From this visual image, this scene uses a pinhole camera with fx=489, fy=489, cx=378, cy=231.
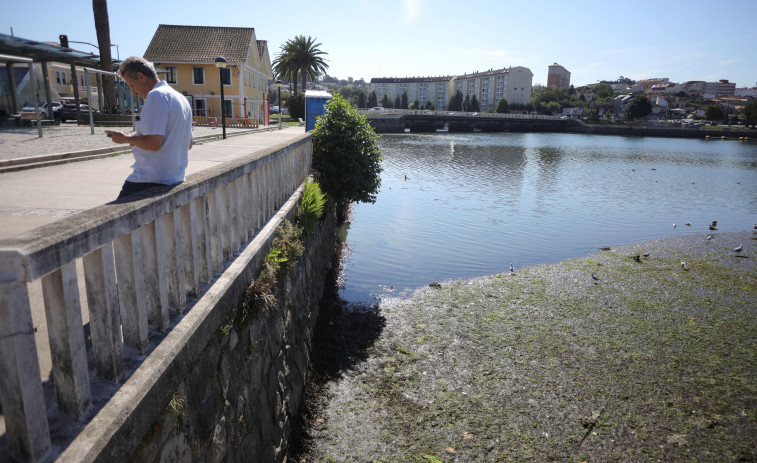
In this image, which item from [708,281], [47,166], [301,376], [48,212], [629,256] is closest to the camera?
[48,212]

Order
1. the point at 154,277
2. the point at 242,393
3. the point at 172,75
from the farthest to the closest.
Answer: the point at 172,75 → the point at 242,393 → the point at 154,277

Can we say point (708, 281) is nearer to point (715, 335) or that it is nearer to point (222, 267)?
point (715, 335)

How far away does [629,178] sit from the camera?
34406 millimetres

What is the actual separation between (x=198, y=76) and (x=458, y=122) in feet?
195

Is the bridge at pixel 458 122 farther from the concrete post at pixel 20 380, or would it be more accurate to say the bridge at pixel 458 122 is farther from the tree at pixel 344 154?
the concrete post at pixel 20 380

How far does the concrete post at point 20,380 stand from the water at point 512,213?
9759 millimetres

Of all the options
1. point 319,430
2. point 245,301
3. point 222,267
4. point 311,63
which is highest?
point 311,63

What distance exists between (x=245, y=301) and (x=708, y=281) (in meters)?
13.1

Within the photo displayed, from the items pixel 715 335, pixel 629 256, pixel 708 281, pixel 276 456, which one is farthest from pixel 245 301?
pixel 629 256

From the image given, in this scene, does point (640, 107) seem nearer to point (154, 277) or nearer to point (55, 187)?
point (55, 187)

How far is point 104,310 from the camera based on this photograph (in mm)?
2656

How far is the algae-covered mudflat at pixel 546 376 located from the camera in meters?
6.34

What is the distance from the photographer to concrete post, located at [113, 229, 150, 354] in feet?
→ 9.57

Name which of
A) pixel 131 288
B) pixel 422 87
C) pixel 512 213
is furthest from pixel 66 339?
pixel 422 87
